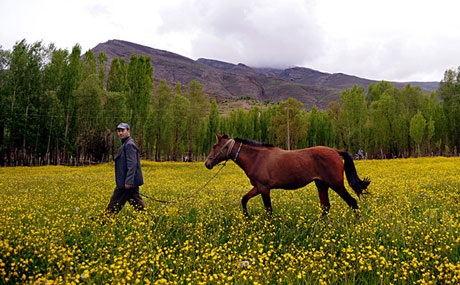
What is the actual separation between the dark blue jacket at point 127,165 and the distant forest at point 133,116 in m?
36.7

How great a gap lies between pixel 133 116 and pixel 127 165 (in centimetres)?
4094

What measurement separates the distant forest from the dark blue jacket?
3671 cm

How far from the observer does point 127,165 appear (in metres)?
6.23

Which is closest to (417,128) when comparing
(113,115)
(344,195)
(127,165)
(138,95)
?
(138,95)

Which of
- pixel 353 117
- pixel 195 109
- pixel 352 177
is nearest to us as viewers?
pixel 352 177

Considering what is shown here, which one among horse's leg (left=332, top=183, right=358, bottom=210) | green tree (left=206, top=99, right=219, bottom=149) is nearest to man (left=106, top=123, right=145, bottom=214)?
horse's leg (left=332, top=183, right=358, bottom=210)

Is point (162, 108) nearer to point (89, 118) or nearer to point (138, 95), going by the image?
point (138, 95)

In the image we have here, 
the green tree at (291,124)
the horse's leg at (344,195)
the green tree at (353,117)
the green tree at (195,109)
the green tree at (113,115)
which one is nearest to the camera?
the horse's leg at (344,195)

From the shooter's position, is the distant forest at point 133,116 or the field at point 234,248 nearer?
the field at point 234,248

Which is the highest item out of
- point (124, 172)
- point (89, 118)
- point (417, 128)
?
point (89, 118)

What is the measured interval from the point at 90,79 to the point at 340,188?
1708 inches

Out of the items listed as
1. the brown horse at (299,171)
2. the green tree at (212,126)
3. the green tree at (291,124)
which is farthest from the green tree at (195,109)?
the brown horse at (299,171)

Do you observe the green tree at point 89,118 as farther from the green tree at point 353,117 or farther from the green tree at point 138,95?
the green tree at point 353,117

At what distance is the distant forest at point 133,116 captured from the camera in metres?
36.9
